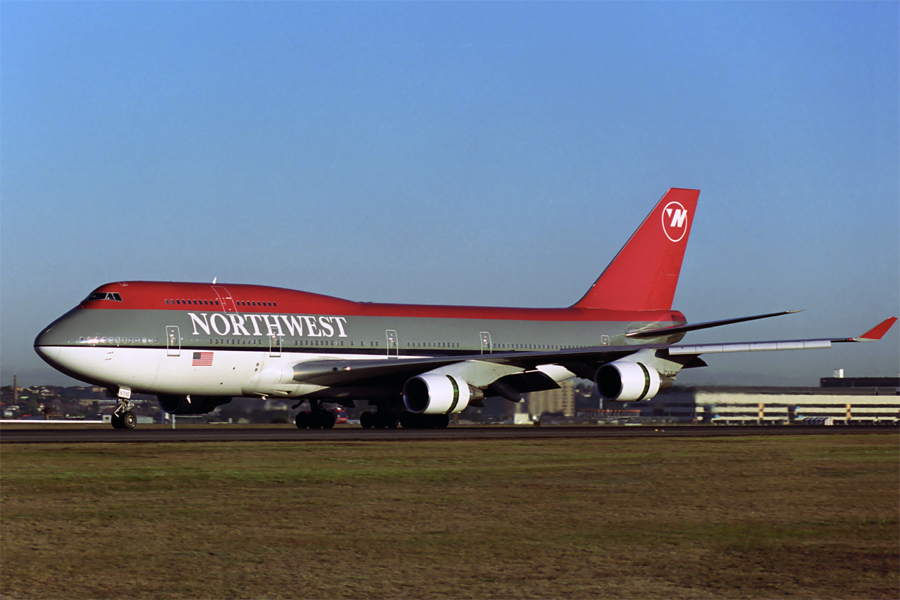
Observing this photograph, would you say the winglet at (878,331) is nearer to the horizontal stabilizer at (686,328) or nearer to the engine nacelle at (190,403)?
the horizontal stabilizer at (686,328)

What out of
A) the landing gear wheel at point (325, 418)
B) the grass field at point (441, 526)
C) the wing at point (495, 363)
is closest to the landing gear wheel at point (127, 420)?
the wing at point (495, 363)

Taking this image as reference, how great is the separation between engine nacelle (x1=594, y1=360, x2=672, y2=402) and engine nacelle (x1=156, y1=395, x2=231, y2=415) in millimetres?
11913

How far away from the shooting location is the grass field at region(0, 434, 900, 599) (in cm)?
837

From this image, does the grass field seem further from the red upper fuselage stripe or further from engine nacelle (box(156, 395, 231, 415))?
engine nacelle (box(156, 395, 231, 415))

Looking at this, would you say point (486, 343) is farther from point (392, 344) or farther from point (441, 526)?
point (441, 526)

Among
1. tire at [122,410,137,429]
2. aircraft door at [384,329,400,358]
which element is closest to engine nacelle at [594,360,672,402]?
aircraft door at [384,329,400,358]

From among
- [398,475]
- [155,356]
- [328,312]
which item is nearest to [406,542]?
[398,475]

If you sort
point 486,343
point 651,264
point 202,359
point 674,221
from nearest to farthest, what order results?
point 202,359 → point 486,343 → point 651,264 → point 674,221

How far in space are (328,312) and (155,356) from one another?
237 inches

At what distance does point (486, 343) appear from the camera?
36344 mm

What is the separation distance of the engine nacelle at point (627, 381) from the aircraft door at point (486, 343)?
16.6 feet

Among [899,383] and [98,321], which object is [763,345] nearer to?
[899,383]

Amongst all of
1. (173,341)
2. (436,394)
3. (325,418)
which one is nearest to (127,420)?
(173,341)

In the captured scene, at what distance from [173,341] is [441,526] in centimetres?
2017
